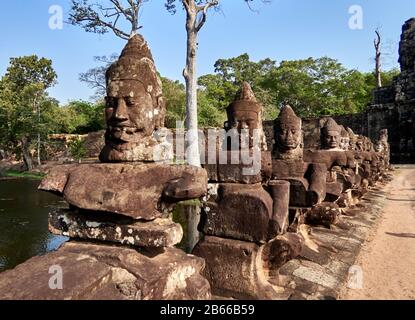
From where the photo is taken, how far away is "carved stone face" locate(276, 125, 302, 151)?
403 centimetres

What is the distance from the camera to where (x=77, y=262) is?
1.80 m

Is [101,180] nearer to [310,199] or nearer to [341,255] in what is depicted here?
[310,199]

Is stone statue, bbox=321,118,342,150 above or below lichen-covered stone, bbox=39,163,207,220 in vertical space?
above

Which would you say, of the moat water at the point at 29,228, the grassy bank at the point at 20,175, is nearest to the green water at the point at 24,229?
the moat water at the point at 29,228

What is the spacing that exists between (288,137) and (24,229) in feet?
Answer: 21.7

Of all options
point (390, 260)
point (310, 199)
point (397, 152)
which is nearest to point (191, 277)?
point (310, 199)

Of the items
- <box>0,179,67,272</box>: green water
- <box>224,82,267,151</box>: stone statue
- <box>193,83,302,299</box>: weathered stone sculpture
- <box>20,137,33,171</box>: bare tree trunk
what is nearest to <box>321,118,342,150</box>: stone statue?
<box>224,82,267,151</box>: stone statue

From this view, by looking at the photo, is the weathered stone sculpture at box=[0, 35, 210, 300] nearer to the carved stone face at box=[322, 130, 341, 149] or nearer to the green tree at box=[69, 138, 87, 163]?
the carved stone face at box=[322, 130, 341, 149]

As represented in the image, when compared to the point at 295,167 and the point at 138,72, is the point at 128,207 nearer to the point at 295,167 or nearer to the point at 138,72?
the point at 138,72

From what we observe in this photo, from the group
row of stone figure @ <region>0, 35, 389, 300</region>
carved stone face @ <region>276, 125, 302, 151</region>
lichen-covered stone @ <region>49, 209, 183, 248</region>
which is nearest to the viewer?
row of stone figure @ <region>0, 35, 389, 300</region>

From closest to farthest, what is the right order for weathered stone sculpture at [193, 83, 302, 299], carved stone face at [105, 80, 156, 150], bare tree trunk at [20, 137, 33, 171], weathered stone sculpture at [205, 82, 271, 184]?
carved stone face at [105, 80, 156, 150], weathered stone sculpture at [193, 83, 302, 299], weathered stone sculpture at [205, 82, 271, 184], bare tree trunk at [20, 137, 33, 171]

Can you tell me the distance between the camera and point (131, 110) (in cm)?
224

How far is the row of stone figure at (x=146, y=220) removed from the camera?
1.78 metres

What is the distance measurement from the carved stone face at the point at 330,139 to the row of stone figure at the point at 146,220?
370 centimetres
